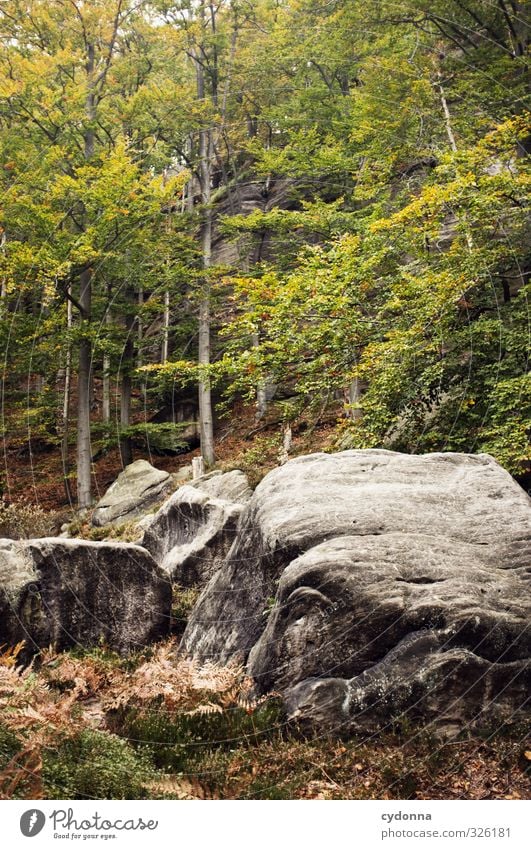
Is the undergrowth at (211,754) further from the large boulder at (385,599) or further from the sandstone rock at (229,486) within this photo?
the sandstone rock at (229,486)

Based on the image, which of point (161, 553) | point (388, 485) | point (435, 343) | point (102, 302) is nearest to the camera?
point (388, 485)

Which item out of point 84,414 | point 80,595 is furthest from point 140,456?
point 80,595

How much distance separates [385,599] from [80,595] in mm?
4701

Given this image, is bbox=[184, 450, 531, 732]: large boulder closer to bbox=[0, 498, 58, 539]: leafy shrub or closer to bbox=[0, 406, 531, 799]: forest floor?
bbox=[0, 406, 531, 799]: forest floor

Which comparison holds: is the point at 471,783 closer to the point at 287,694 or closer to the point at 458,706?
the point at 458,706

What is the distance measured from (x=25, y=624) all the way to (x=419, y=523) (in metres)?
5.22

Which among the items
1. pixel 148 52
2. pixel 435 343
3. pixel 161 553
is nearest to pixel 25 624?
pixel 161 553

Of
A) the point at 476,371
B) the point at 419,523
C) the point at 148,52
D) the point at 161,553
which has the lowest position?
the point at 161,553

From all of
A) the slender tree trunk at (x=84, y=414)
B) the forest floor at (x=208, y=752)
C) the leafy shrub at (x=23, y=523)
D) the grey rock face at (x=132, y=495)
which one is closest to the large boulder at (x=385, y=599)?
the forest floor at (x=208, y=752)

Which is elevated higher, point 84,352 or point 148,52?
point 148,52

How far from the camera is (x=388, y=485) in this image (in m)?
7.48

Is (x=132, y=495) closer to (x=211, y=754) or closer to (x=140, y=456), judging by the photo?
(x=140, y=456)

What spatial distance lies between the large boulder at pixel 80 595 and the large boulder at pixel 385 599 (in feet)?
4.94

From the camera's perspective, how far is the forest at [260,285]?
5.30 m
